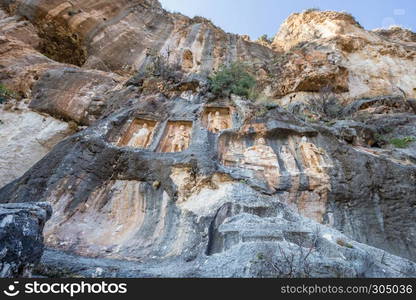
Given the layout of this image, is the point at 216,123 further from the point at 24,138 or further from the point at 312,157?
the point at 24,138

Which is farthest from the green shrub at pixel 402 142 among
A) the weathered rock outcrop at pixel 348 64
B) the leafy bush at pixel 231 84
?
the weathered rock outcrop at pixel 348 64

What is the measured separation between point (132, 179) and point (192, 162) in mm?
1627

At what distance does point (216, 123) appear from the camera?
11023 millimetres

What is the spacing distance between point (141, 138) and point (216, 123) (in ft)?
9.15

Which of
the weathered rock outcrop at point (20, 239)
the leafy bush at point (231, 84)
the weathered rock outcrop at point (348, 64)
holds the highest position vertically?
the weathered rock outcrop at point (348, 64)

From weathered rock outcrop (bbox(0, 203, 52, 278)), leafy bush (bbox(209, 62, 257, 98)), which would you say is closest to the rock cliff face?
leafy bush (bbox(209, 62, 257, 98))

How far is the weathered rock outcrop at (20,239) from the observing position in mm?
2996

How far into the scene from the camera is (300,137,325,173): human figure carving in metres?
8.46

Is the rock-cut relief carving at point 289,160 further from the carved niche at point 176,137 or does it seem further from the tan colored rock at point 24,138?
the tan colored rock at point 24,138

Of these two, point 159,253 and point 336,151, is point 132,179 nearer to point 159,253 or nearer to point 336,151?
point 159,253

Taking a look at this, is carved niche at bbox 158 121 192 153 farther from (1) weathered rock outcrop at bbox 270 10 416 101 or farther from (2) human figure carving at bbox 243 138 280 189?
(1) weathered rock outcrop at bbox 270 10 416 101

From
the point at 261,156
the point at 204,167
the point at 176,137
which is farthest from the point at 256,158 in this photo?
the point at 176,137

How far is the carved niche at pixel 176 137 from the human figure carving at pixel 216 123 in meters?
0.87

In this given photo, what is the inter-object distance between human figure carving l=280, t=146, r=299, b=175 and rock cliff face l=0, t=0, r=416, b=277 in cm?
7
